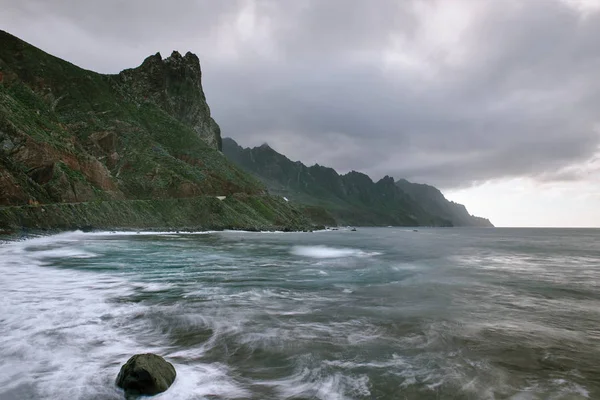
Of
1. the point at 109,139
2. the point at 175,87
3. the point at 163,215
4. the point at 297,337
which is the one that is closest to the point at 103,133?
the point at 109,139

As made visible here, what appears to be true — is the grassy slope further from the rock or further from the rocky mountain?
the rock

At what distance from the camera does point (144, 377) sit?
6.06 metres

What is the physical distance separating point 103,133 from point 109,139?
2257 mm

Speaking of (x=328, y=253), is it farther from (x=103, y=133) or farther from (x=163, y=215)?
(x=103, y=133)

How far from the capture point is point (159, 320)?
10906 mm

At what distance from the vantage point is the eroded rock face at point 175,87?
130250mm

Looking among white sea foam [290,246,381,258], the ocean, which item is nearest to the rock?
the ocean

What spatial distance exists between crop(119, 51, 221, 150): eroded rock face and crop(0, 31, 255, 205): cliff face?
15.5 inches

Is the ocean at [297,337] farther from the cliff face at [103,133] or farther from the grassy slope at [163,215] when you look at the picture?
the cliff face at [103,133]

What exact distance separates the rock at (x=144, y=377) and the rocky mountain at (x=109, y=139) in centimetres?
4439

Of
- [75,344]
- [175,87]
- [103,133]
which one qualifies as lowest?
[75,344]

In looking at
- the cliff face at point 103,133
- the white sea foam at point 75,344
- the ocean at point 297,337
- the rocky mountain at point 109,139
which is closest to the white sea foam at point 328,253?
the ocean at point 297,337

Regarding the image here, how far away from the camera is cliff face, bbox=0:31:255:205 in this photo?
53250 millimetres

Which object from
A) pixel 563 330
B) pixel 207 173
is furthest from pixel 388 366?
pixel 207 173
